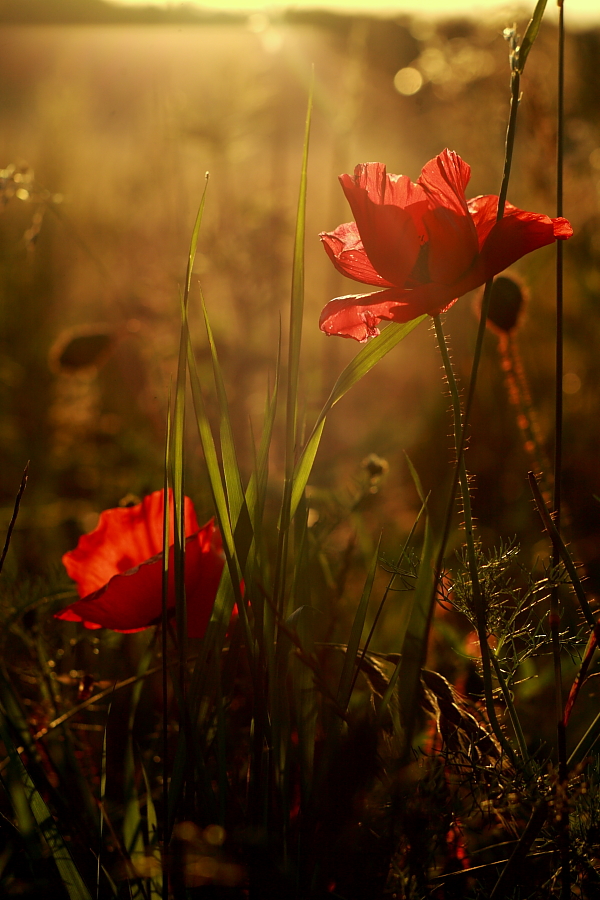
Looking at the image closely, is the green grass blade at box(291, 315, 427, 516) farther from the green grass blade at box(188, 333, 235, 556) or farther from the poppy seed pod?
the poppy seed pod

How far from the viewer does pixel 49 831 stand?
410mm

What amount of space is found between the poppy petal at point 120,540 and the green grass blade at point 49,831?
141 mm

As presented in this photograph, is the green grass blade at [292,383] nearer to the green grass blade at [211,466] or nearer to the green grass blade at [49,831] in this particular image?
the green grass blade at [211,466]

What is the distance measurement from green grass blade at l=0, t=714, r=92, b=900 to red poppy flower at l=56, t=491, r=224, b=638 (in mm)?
89

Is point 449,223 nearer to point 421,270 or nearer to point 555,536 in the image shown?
point 421,270

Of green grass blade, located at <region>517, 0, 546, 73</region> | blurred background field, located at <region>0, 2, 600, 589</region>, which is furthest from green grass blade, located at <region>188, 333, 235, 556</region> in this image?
blurred background field, located at <region>0, 2, 600, 589</region>

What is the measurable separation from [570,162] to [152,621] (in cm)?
134

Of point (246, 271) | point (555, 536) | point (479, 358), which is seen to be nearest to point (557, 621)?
point (555, 536)

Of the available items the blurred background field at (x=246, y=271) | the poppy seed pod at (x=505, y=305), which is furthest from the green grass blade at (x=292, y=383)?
the blurred background field at (x=246, y=271)


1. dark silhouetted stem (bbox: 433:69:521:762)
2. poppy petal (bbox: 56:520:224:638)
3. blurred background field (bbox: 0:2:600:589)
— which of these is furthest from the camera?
blurred background field (bbox: 0:2:600:589)

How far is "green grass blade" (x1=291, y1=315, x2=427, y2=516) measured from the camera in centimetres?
41

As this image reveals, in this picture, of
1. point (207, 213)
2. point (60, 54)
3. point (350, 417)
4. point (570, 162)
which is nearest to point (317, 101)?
point (207, 213)

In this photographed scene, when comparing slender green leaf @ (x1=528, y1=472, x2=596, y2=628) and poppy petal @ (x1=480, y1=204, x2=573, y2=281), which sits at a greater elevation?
poppy petal @ (x1=480, y1=204, x2=573, y2=281)

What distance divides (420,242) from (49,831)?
388mm
